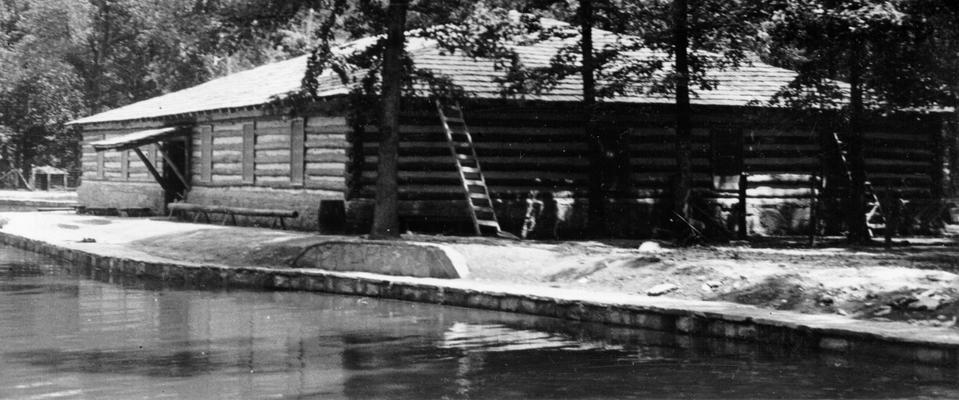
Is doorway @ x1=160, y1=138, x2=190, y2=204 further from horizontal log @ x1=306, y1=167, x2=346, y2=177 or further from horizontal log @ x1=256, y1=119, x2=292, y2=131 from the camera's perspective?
horizontal log @ x1=306, y1=167, x2=346, y2=177

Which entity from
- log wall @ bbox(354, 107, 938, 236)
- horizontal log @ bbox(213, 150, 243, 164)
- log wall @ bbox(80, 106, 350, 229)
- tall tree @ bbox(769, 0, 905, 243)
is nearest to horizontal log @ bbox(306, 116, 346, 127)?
log wall @ bbox(80, 106, 350, 229)

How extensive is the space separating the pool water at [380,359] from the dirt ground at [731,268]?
6.51ft

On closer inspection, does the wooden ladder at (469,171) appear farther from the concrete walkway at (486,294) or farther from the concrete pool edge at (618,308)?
the concrete pool edge at (618,308)

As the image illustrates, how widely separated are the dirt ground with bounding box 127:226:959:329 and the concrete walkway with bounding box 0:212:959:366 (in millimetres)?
230

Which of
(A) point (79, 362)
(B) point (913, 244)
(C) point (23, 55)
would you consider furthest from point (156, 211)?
(C) point (23, 55)

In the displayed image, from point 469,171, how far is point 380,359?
14.3 m

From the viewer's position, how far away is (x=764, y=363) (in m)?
11.5

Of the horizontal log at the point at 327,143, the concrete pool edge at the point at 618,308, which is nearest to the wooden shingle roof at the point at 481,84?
the horizontal log at the point at 327,143

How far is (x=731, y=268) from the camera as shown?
16484mm

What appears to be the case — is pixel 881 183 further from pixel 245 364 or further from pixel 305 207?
pixel 245 364

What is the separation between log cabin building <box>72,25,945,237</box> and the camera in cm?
2680

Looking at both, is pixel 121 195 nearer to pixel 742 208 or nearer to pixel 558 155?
pixel 558 155

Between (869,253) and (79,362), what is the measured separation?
1441 centimetres

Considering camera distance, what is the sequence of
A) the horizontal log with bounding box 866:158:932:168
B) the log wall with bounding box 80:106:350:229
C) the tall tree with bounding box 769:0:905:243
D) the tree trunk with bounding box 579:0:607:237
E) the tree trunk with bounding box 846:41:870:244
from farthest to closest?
the horizontal log with bounding box 866:158:932:168
the log wall with bounding box 80:106:350:229
the tree trunk with bounding box 579:0:607:237
the tree trunk with bounding box 846:41:870:244
the tall tree with bounding box 769:0:905:243
